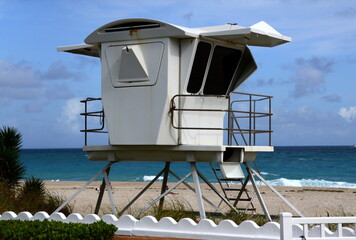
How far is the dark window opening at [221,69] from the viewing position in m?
16.0

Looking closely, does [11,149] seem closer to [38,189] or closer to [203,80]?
[38,189]

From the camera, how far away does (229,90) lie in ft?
55.2

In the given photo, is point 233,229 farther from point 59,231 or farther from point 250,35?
point 250,35

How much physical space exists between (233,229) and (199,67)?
5.10 metres

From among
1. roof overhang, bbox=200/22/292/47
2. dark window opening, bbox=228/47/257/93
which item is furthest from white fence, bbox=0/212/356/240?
dark window opening, bbox=228/47/257/93

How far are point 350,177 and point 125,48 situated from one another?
57838 mm

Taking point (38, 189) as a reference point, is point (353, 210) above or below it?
below

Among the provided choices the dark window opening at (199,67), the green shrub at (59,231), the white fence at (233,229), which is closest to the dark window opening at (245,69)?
the dark window opening at (199,67)

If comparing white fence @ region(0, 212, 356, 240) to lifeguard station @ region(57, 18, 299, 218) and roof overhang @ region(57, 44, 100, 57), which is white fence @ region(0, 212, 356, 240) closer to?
lifeguard station @ region(57, 18, 299, 218)

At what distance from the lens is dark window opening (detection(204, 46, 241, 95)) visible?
16.0 m

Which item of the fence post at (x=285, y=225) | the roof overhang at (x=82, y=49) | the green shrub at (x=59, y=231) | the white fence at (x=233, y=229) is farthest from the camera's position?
the roof overhang at (x=82, y=49)

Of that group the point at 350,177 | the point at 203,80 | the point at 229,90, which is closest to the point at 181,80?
the point at 203,80

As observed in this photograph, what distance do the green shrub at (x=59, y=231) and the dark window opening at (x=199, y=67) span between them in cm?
429

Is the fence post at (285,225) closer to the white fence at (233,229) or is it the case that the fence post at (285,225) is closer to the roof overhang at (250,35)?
the white fence at (233,229)
